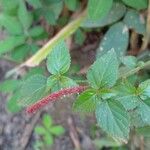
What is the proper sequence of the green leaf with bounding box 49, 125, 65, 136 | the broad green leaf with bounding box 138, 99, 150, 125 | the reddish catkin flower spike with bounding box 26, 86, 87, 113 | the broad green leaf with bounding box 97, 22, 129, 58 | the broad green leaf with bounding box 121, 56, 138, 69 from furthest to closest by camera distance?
the green leaf with bounding box 49, 125, 65, 136 < the broad green leaf with bounding box 97, 22, 129, 58 < the broad green leaf with bounding box 121, 56, 138, 69 < the broad green leaf with bounding box 138, 99, 150, 125 < the reddish catkin flower spike with bounding box 26, 86, 87, 113

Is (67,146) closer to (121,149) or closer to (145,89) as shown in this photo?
(121,149)

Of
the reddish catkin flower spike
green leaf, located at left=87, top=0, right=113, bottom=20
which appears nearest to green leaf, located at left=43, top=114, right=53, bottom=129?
green leaf, located at left=87, top=0, right=113, bottom=20

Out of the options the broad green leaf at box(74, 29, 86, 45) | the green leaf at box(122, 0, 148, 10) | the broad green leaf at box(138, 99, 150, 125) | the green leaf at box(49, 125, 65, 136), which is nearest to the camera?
the broad green leaf at box(138, 99, 150, 125)

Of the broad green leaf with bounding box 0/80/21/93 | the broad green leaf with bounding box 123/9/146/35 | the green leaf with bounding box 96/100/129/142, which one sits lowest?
the broad green leaf with bounding box 0/80/21/93

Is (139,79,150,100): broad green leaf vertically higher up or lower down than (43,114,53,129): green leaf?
higher up

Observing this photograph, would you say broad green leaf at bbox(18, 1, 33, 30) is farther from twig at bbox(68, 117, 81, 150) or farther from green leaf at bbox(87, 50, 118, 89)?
green leaf at bbox(87, 50, 118, 89)

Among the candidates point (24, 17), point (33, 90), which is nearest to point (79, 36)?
point (24, 17)

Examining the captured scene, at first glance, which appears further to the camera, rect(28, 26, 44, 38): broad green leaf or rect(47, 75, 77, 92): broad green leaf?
rect(28, 26, 44, 38): broad green leaf
